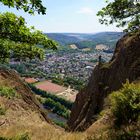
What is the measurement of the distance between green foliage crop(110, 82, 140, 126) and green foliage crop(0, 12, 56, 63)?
3848 millimetres

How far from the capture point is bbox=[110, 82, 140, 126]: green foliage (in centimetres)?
1456

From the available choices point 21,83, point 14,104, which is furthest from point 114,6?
point 21,83

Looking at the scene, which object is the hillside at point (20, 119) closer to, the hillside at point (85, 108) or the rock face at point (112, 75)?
the hillside at point (85, 108)

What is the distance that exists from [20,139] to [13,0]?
6.16 meters

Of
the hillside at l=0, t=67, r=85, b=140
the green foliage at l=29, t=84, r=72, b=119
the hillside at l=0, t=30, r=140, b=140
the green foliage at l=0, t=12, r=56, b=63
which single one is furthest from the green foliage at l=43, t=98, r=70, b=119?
the green foliage at l=0, t=12, r=56, b=63

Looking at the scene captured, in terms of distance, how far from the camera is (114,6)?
90.0 ft

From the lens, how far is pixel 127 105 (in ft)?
48.6

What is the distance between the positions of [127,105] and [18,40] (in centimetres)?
553

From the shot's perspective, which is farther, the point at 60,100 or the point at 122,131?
the point at 60,100

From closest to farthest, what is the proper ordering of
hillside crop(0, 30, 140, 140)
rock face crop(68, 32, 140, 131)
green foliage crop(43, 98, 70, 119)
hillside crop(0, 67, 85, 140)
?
hillside crop(0, 30, 140, 140) < hillside crop(0, 67, 85, 140) < rock face crop(68, 32, 140, 131) < green foliage crop(43, 98, 70, 119)

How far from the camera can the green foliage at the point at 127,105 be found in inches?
573

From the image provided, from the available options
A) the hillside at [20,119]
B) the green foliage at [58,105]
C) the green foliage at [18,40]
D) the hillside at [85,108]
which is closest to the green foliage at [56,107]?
the green foliage at [58,105]

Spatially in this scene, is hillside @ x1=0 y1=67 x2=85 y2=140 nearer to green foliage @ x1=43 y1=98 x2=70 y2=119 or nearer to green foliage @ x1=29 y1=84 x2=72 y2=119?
green foliage @ x1=43 y1=98 x2=70 y2=119

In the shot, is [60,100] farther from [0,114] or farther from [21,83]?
[0,114]
